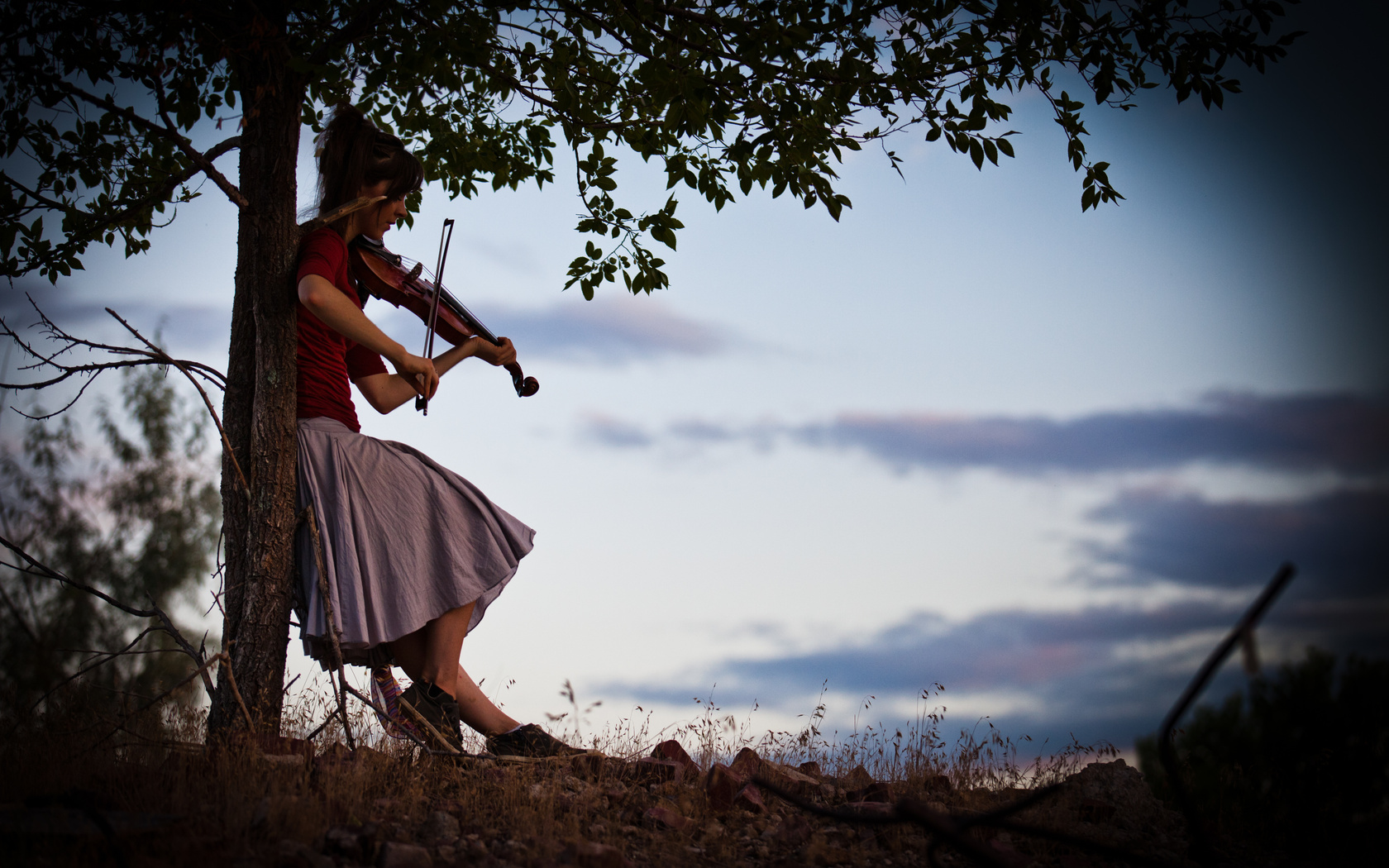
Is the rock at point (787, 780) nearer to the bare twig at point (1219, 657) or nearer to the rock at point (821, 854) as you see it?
the rock at point (821, 854)

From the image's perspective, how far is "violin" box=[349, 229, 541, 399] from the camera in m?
4.58

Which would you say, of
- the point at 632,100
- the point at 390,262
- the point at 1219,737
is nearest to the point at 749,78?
the point at 632,100

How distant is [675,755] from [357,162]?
11.1ft

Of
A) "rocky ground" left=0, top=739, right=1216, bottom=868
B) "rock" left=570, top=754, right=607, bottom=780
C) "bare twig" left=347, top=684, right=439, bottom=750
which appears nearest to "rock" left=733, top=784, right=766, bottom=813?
"rocky ground" left=0, top=739, right=1216, bottom=868

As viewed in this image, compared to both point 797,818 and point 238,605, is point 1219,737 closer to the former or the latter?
point 797,818

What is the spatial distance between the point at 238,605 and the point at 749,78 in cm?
363

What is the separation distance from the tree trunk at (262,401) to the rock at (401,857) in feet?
4.38

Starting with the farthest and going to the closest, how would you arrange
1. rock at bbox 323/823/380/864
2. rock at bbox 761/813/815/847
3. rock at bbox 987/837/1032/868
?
rock at bbox 761/813/815/847 < rock at bbox 987/837/1032/868 < rock at bbox 323/823/380/864

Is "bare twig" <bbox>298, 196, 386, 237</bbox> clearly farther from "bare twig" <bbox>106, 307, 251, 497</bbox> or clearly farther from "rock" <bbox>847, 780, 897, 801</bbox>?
"rock" <bbox>847, 780, 897, 801</bbox>

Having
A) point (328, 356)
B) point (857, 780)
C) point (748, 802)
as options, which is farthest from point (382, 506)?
point (857, 780)

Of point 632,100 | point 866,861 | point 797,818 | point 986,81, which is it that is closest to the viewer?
point 866,861

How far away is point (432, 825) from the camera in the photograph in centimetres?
359

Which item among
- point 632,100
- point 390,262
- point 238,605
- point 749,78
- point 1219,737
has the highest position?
point 632,100

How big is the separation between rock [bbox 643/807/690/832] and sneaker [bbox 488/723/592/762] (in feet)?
1.83
